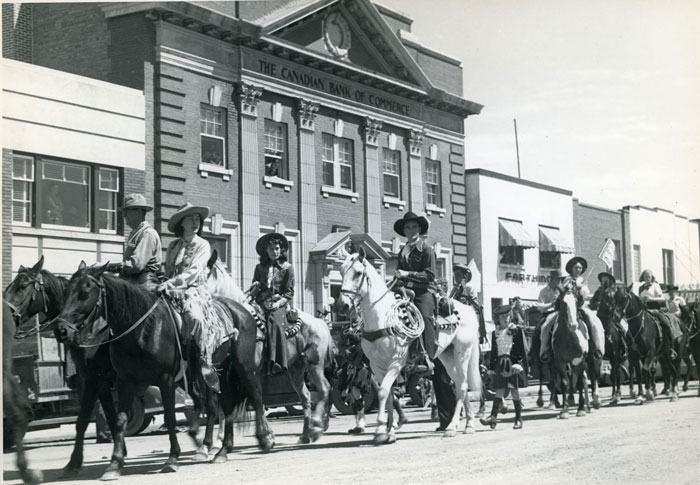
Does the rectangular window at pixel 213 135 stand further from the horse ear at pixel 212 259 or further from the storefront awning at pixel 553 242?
the storefront awning at pixel 553 242

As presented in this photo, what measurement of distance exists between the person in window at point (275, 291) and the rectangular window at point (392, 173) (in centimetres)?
1533

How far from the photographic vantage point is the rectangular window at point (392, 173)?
27891 millimetres

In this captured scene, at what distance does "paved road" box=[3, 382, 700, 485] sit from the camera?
9102mm

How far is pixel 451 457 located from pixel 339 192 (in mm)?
16509

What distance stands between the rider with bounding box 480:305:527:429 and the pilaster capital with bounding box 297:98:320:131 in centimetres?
1104

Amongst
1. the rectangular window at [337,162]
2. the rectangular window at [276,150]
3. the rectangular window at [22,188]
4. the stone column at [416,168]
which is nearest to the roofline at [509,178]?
the stone column at [416,168]

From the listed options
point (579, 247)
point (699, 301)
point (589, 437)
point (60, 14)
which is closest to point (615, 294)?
point (699, 301)

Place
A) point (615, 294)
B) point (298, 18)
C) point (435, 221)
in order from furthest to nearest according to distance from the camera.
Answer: point (435, 221)
point (298, 18)
point (615, 294)

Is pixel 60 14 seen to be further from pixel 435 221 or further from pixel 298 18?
pixel 435 221

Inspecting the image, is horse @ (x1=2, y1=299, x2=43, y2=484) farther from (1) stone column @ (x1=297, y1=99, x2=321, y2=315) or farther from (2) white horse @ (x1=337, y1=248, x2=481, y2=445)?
(1) stone column @ (x1=297, y1=99, x2=321, y2=315)

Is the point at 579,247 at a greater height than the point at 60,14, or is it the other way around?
the point at 60,14

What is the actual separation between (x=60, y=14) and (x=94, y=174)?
506 centimetres

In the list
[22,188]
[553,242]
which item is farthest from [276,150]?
[553,242]

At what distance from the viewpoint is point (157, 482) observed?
29.6 ft
